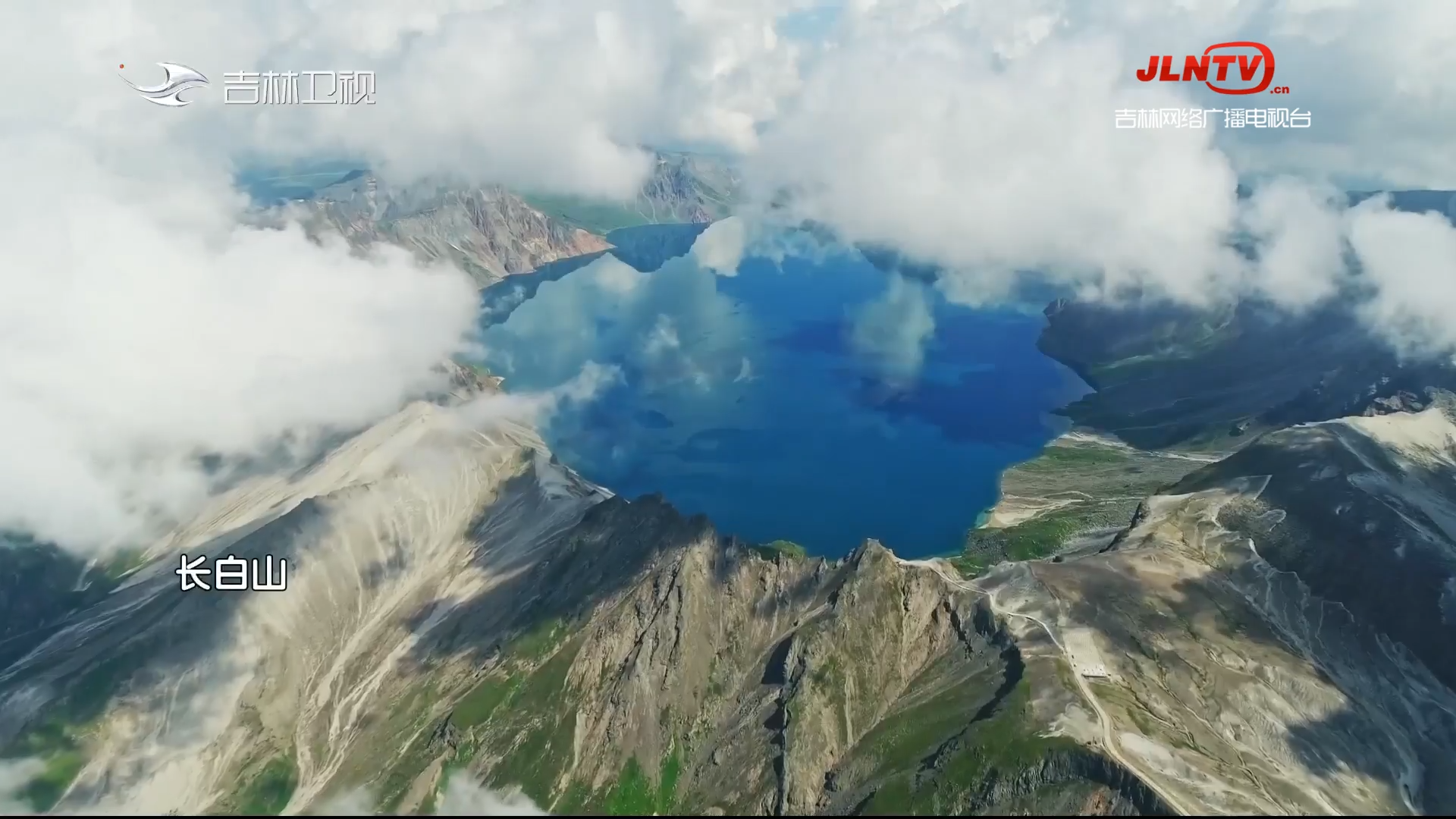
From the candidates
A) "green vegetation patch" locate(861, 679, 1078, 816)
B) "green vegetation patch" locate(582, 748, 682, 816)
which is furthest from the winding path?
"green vegetation patch" locate(582, 748, 682, 816)

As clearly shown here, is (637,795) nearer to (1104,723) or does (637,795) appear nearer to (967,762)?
(967,762)

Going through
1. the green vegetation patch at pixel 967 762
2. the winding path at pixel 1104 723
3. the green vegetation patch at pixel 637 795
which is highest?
the winding path at pixel 1104 723

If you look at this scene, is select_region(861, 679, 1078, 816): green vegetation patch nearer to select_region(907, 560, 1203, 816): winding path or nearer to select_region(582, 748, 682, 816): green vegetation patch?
select_region(907, 560, 1203, 816): winding path

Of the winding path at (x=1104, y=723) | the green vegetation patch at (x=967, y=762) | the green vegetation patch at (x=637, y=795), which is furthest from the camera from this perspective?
the green vegetation patch at (x=637, y=795)

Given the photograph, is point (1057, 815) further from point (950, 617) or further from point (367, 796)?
point (367, 796)

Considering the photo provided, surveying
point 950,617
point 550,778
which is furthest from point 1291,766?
point 550,778

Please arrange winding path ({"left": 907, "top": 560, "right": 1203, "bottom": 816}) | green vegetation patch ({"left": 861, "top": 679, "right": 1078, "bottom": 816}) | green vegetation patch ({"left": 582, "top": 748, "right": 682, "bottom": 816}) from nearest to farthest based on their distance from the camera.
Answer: winding path ({"left": 907, "top": 560, "right": 1203, "bottom": 816}) → green vegetation patch ({"left": 861, "top": 679, "right": 1078, "bottom": 816}) → green vegetation patch ({"left": 582, "top": 748, "right": 682, "bottom": 816})

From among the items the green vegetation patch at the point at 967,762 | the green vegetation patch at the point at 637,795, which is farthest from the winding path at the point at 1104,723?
the green vegetation patch at the point at 637,795

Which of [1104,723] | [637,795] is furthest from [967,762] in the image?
[637,795]

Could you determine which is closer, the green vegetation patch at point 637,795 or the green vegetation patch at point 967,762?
the green vegetation patch at point 967,762

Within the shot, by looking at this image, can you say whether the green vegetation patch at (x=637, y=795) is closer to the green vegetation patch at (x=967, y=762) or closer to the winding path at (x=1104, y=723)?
the green vegetation patch at (x=967, y=762)

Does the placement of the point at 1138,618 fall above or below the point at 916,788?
above
